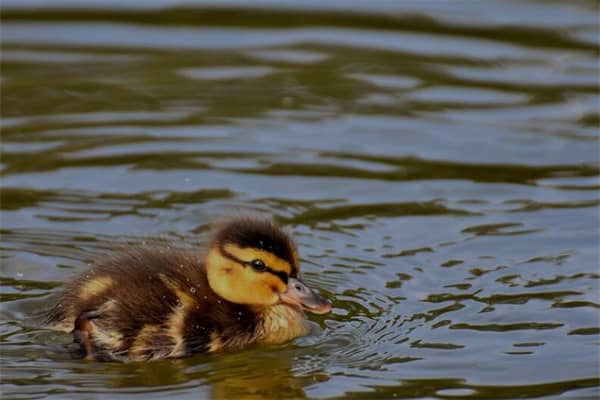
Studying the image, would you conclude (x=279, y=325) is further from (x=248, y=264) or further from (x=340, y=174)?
(x=340, y=174)

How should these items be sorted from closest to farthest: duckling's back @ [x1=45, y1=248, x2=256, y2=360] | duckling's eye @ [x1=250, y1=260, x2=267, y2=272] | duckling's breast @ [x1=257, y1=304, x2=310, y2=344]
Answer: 1. duckling's back @ [x1=45, y1=248, x2=256, y2=360]
2. duckling's eye @ [x1=250, y1=260, x2=267, y2=272]
3. duckling's breast @ [x1=257, y1=304, x2=310, y2=344]

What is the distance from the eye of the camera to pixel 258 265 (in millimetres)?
5797

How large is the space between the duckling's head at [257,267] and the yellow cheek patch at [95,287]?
1.28 ft

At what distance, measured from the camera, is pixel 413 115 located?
30.9 feet

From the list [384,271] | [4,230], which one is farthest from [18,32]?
[384,271]

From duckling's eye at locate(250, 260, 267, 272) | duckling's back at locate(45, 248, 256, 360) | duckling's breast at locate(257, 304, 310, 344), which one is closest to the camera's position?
duckling's back at locate(45, 248, 256, 360)

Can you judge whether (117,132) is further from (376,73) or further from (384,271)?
(384,271)

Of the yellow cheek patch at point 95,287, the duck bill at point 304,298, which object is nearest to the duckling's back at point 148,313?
the yellow cheek patch at point 95,287

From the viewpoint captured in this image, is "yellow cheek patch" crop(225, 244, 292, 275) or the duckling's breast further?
the duckling's breast

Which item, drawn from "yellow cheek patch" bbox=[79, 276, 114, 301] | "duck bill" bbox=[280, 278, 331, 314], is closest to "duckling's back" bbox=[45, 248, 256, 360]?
"yellow cheek patch" bbox=[79, 276, 114, 301]

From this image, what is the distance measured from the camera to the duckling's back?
18.6 feet

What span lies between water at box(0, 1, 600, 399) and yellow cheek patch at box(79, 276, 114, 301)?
0.23 m

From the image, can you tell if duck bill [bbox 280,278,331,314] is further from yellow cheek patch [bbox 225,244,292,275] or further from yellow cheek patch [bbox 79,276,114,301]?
yellow cheek patch [bbox 79,276,114,301]

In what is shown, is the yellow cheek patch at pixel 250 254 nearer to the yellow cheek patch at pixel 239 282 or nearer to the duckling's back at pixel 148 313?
the yellow cheek patch at pixel 239 282
